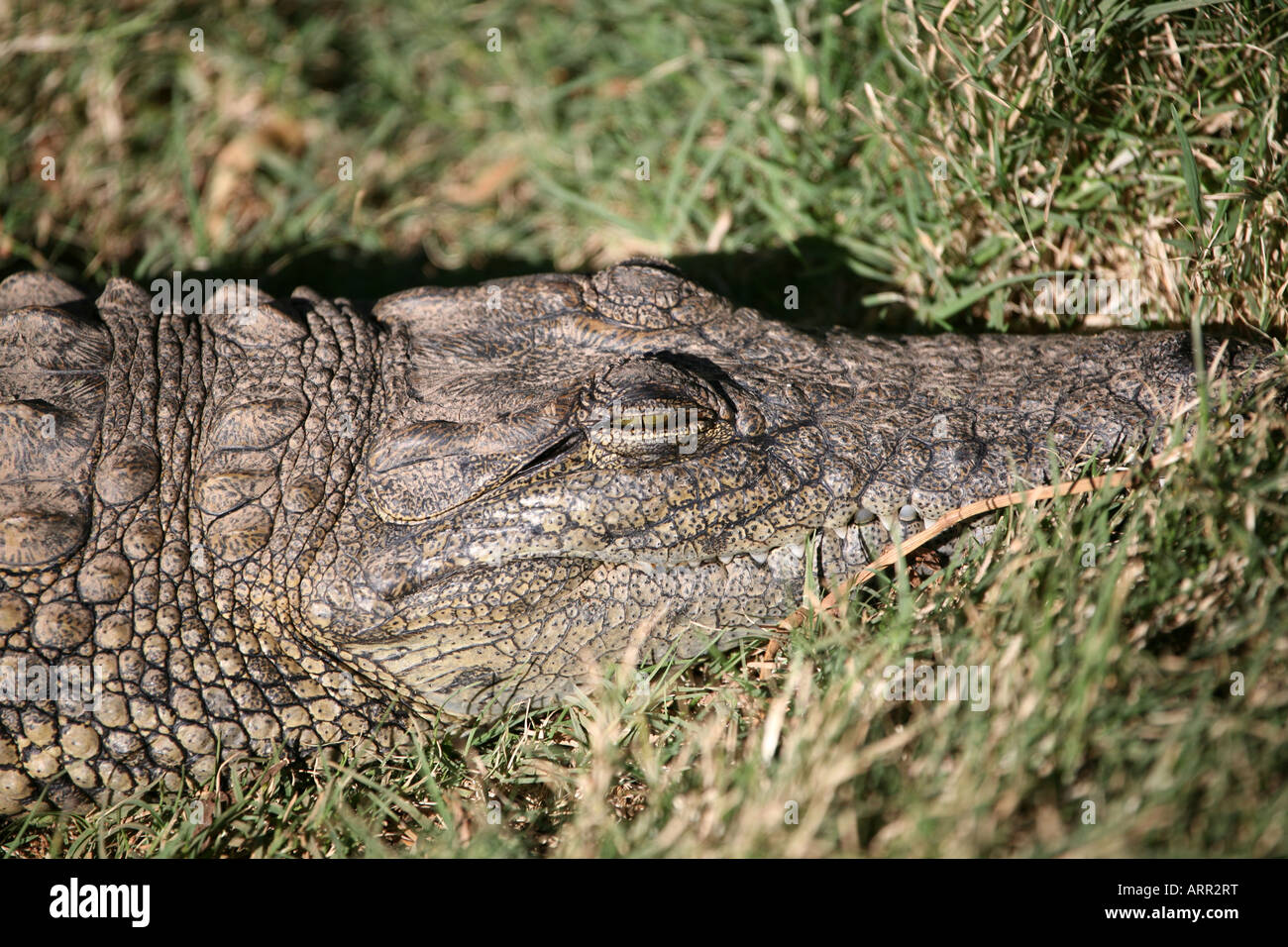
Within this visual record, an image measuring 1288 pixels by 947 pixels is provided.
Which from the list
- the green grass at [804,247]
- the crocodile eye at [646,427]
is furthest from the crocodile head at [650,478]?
the green grass at [804,247]

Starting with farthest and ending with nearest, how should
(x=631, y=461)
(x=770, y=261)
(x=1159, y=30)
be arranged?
1. (x=770, y=261)
2. (x=1159, y=30)
3. (x=631, y=461)

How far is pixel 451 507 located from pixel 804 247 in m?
2.09

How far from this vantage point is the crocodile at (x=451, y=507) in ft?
8.04

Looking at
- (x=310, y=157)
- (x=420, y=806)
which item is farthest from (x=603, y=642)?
(x=310, y=157)

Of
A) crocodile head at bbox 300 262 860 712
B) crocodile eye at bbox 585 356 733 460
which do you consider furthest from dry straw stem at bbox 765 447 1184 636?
crocodile eye at bbox 585 356 733 460

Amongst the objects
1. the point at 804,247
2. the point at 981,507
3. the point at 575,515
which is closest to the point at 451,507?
the point at 575,515

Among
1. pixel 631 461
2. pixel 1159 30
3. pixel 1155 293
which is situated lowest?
pixel 631 461

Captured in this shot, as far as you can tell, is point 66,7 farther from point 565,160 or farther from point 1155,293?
point 1155,293

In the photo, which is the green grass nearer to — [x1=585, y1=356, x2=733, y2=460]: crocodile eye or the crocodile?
the crocodile

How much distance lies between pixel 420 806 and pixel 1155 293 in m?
2.90

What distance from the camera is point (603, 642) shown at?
2604mm

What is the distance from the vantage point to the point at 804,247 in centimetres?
387

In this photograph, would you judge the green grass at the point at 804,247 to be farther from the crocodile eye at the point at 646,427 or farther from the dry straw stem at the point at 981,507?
the crocodile eye at the point at 646,427

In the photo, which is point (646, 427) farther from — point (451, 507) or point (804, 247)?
point (804, 247)
